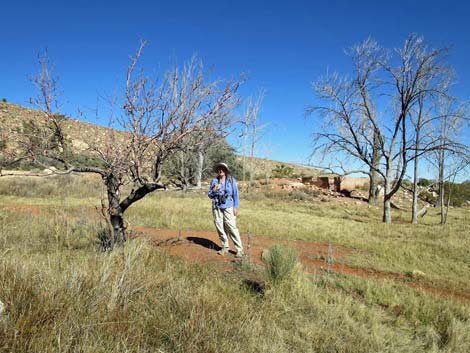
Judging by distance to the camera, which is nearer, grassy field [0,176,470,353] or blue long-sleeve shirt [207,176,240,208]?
grassy field [0,176,470,353]

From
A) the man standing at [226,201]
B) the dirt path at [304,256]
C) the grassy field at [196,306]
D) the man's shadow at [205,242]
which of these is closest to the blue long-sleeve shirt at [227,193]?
the man standing at [226,201]

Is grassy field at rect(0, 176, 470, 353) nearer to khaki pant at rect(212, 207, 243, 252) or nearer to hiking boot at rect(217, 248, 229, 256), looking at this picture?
hiking boot at rect(217, 248, 229, 256)

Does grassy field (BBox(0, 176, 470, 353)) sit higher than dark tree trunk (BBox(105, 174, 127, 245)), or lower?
lower

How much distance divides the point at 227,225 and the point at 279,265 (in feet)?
6.75

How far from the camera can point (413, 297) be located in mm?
4699

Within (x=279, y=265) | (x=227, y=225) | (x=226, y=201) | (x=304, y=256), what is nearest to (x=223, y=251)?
(x=227, y=225)

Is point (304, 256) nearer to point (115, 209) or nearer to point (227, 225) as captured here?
point (227, 225)

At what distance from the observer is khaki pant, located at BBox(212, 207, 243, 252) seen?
20.3 ft

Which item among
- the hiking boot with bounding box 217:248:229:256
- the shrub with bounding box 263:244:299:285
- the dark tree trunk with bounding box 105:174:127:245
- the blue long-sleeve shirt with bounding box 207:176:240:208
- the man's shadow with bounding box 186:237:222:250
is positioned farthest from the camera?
the man's shadow with bounding box 186:237:222:250

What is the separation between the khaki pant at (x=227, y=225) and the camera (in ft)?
20.3

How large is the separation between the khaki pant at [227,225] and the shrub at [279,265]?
1.65m

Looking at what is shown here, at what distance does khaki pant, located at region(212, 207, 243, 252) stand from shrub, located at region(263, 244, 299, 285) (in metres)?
1.65

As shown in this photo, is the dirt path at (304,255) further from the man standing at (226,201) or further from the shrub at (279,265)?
the shrub at (279,265)

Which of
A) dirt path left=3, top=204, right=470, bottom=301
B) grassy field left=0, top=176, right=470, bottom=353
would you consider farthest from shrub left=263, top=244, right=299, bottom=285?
dirt path left=3, top=204, right=470, bottom=301
